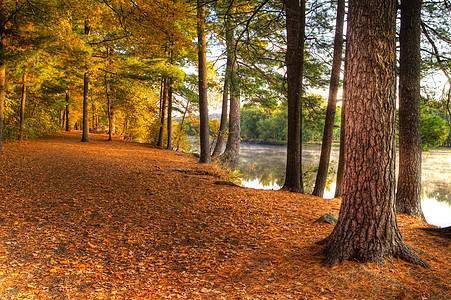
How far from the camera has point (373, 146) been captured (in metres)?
3.00

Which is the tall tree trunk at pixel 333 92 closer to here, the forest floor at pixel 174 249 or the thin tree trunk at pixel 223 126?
the forest floor at pixel 174 249

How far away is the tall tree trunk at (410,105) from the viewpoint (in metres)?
5.83

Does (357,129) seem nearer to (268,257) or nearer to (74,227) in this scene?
(268,257)

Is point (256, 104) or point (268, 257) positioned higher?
point (256, 104)

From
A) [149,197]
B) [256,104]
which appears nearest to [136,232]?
[149,197]

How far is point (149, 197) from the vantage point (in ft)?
18.8

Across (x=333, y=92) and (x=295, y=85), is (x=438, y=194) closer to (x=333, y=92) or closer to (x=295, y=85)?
(x=333, y=92)

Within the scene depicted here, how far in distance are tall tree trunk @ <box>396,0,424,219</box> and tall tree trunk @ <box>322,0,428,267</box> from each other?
11.2 feet

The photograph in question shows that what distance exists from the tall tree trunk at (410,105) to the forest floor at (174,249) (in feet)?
2.33

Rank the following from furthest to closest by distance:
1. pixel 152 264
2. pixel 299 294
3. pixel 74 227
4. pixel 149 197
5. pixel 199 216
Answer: pixel 149 197 < pixel 199 216 < pixel 74 227 < pixel 152 264 < pixel 299 294

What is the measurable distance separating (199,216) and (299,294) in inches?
102

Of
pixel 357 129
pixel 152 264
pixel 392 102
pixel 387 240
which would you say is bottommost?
pixel 152 264

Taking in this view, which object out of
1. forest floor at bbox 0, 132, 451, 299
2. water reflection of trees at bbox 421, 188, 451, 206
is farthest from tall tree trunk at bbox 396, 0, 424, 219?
water reflection of trees at bbox 421, 188, 451, 206

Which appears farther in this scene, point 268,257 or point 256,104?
point 256,104
